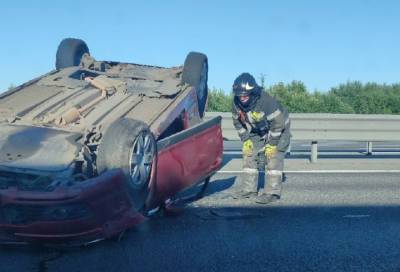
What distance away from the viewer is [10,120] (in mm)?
5461

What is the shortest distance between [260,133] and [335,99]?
2023cm

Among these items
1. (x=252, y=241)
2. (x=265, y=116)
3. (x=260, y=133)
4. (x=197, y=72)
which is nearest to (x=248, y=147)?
(x=260, y=133)

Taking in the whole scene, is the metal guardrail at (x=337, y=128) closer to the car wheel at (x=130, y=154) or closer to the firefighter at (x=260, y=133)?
the firefighter at (x=260, y=133)

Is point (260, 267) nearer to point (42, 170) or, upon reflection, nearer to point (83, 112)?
point (42, 170)

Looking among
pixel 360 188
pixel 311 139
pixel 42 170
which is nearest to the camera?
pixel 42 170

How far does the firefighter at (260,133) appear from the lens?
7.05 meters

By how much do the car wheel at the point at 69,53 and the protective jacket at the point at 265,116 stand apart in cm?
192

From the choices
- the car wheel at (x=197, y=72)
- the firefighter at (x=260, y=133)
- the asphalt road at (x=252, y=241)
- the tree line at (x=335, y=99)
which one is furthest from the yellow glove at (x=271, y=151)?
the tree line at (x=335, y=99)

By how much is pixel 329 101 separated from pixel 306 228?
21612mm

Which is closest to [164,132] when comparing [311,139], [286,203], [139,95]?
[139,95]

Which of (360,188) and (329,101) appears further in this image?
(329,101)

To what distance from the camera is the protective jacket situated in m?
7.16

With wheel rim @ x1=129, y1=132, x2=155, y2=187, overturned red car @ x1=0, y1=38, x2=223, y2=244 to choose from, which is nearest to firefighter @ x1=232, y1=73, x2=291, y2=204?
overturned red car @ x1=0, y1=38, x2=223, y2=244

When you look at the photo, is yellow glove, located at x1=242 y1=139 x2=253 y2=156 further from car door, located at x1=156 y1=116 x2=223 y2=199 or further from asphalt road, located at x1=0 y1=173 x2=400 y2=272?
car door, located at x1=156 y1=116 x2=223 y2=199
